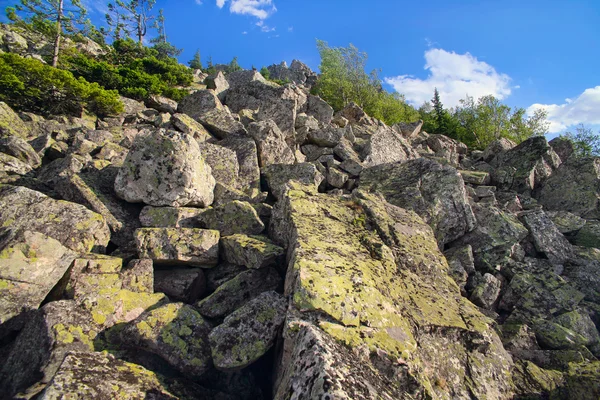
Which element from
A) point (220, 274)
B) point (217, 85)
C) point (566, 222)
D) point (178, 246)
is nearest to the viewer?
point (178, 246)

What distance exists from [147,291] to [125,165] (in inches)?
160

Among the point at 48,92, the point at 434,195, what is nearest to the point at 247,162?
the point at 434,195

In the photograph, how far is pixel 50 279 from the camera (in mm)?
5938

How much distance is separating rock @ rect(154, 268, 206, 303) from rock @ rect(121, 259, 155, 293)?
0.98ft

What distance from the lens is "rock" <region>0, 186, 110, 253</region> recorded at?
7.03 m

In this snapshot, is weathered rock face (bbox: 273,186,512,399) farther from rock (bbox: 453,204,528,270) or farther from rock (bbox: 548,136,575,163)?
Answer: rock (bbox: 548,136,575,163)

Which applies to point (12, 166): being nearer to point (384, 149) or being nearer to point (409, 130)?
point (384, 149)

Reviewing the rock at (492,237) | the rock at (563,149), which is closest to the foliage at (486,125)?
the rock at (563,149)

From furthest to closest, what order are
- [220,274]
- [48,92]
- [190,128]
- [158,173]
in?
1. [48,92]
2. [190,128]
3. [158,173]
4. [220,274]

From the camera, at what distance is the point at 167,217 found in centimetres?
838

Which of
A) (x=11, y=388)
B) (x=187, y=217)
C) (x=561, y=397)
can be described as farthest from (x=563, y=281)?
(x=11, y=388)

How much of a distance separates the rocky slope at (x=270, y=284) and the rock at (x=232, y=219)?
4 centimetres

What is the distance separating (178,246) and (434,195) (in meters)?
8.77

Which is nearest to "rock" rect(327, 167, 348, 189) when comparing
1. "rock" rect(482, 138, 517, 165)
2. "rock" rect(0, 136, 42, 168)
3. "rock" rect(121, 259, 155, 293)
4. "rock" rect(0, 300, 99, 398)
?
"rock" rect(121, 259, 155, 293)
